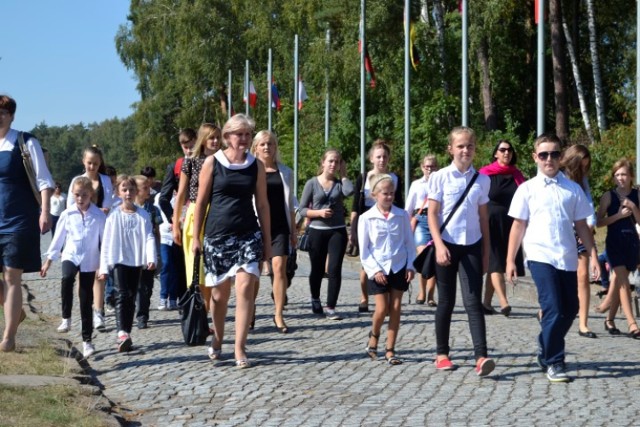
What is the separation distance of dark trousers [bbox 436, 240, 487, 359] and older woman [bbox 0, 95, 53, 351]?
9.68 feet

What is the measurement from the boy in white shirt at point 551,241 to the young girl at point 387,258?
1.04 m

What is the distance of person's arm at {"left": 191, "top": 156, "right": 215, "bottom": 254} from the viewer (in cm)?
916

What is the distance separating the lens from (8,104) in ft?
32.0

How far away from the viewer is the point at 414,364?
937 centimetres

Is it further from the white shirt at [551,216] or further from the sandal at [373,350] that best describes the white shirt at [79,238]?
the white shirt at [551,216]

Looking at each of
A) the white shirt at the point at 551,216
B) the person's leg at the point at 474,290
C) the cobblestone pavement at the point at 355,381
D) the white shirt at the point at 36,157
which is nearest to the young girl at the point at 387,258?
the cobblestone pavement at the point at 355,381

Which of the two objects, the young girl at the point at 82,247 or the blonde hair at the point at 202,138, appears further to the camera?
the blonde hair at the point at 202,138

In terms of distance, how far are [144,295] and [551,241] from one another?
517 centimetres

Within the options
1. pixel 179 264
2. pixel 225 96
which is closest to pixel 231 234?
pixel 179 264

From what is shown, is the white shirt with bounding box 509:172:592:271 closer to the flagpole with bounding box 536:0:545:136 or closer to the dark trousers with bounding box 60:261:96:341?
the dark trousers with bounding box 60:261:96:341

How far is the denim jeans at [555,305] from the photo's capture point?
335 inches

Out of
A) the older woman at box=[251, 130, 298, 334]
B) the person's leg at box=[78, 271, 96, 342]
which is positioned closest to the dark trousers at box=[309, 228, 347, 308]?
the older woman at box=[251, 130, 298, 334]

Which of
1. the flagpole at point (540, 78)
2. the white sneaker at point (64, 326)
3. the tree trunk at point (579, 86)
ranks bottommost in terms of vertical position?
the white sneaker at point (64, 326)

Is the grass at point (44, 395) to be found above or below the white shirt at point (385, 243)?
below
